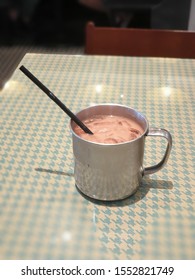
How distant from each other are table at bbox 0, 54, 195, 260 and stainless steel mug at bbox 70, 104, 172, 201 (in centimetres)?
3

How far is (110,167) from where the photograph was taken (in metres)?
0.60

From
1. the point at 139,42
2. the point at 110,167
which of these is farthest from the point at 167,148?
the point at 139,42

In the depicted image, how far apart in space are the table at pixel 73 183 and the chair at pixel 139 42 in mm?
188

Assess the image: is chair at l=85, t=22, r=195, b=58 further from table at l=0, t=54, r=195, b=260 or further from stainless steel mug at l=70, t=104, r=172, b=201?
stainless steel mug at l=70, t=104, r=172, b=201

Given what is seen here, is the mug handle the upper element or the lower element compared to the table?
upper

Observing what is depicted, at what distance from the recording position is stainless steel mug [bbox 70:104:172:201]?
1.95 feet

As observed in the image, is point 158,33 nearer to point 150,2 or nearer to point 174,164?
point 174,164

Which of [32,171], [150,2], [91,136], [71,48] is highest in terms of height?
[91,136]

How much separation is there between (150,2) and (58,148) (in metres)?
2.07

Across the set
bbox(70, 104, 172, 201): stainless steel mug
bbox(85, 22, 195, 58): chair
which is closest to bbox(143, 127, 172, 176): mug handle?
bbox(70, 104, 172, 201): stainless steel mug

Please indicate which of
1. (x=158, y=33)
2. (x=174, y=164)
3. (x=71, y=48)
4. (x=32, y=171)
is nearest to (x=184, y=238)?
(x=174, y=164)

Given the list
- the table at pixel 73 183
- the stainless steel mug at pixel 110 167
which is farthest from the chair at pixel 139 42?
the stainless steel mug at pixel 110 167

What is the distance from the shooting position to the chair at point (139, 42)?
1.25 m

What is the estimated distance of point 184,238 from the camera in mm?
592
